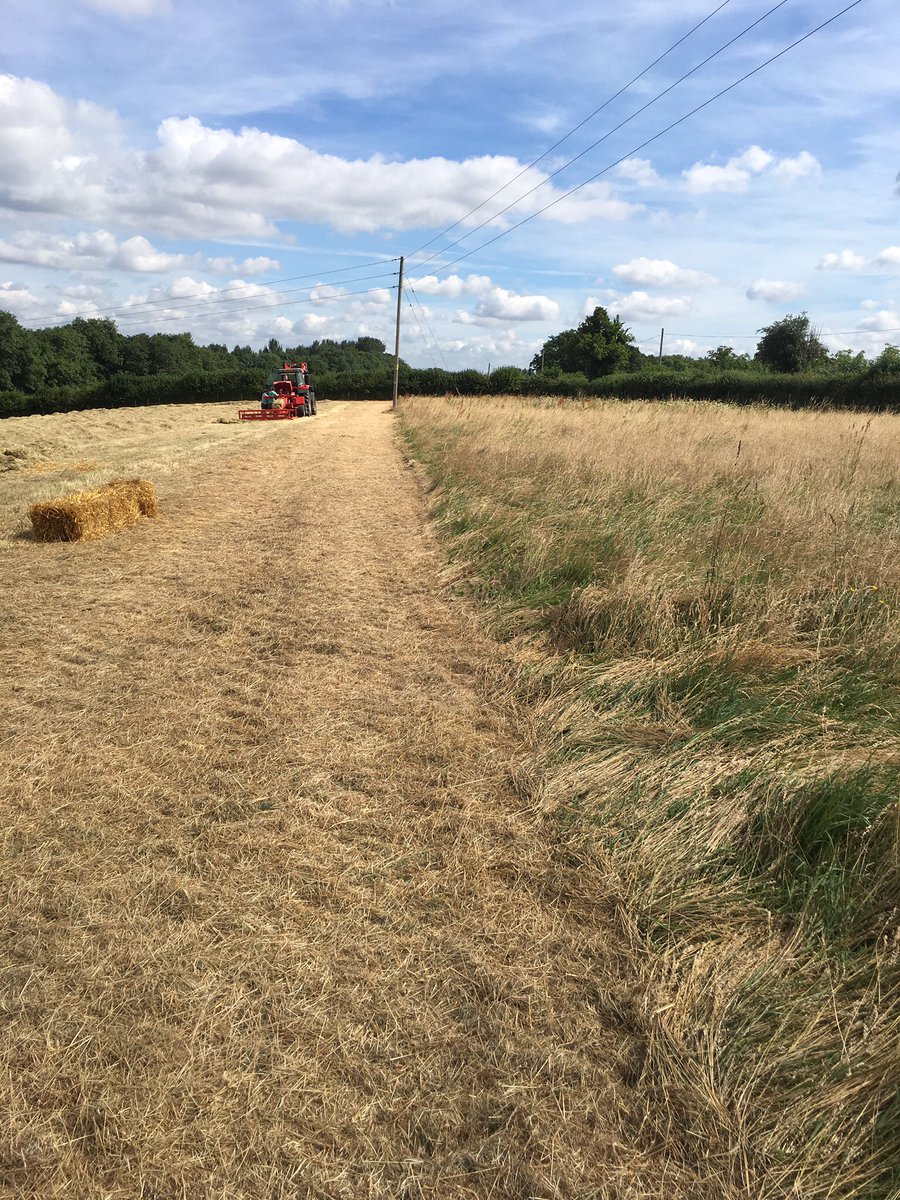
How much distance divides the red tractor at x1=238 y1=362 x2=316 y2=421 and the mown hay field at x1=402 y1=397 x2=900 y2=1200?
2389cm

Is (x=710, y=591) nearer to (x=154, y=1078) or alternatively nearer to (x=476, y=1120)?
(x=476, y=1120)

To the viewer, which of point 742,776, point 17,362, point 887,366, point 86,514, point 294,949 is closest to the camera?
point 294,949

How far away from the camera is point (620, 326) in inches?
2502

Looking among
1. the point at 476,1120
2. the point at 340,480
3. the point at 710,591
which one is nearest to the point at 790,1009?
the point at 476,1120

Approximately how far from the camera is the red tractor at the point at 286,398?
2961 centimetres

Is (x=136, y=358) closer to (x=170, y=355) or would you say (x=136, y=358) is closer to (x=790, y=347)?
(x=170, y=355)

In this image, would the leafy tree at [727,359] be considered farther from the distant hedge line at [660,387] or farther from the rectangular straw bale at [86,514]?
the rectangular straw bale at [86,514]

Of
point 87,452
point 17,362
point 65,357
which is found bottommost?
point 87,452

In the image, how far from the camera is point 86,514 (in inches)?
326

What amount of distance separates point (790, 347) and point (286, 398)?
125 ft

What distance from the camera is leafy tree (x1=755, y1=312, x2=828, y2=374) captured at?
50.9m

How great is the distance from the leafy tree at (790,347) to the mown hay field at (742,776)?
50160mm

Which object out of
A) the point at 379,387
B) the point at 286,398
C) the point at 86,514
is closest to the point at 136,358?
the point at 379,387

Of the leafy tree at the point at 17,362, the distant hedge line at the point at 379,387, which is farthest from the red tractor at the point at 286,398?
the leafy tree at the point at 17,362
